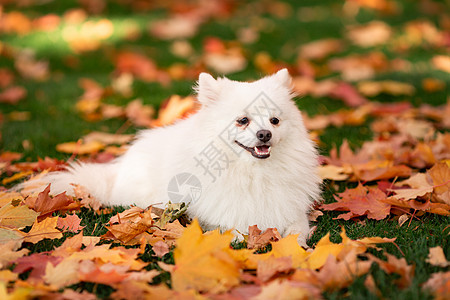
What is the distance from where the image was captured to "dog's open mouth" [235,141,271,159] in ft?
7.70

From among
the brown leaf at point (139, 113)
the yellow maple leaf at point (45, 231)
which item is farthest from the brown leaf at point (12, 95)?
the yellow maple leaf at point (45, 231)

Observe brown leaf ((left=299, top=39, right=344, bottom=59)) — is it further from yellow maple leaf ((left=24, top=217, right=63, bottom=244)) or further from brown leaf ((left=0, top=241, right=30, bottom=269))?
brown leaf ((left=0, top=241, right=30, bottom=269))

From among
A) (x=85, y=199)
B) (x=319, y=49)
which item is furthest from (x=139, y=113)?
(x=319, y=49)

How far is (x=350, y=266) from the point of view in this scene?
187cm

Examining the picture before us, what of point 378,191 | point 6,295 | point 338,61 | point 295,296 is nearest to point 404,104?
point 338,61

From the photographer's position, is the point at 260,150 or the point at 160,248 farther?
the point at 260,150

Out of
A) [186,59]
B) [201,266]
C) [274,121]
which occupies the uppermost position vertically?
[274,121]

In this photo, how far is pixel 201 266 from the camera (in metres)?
1.80

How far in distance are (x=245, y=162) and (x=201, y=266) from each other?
773 millimetres

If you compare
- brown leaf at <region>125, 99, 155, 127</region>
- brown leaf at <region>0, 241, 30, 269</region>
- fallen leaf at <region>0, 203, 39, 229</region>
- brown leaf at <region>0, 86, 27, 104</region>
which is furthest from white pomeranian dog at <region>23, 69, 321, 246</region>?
brown leaf at <region>0, 86, 27, 104</region>

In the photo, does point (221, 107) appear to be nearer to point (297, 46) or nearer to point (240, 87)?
point (240, 87)

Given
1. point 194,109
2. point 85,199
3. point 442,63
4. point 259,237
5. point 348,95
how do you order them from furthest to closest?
point 442,63
point 348,95
point 194,109
point 85,199
point 259,237

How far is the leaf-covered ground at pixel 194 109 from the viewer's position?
1.84 meters

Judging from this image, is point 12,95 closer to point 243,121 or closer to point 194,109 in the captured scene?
point 194,109
